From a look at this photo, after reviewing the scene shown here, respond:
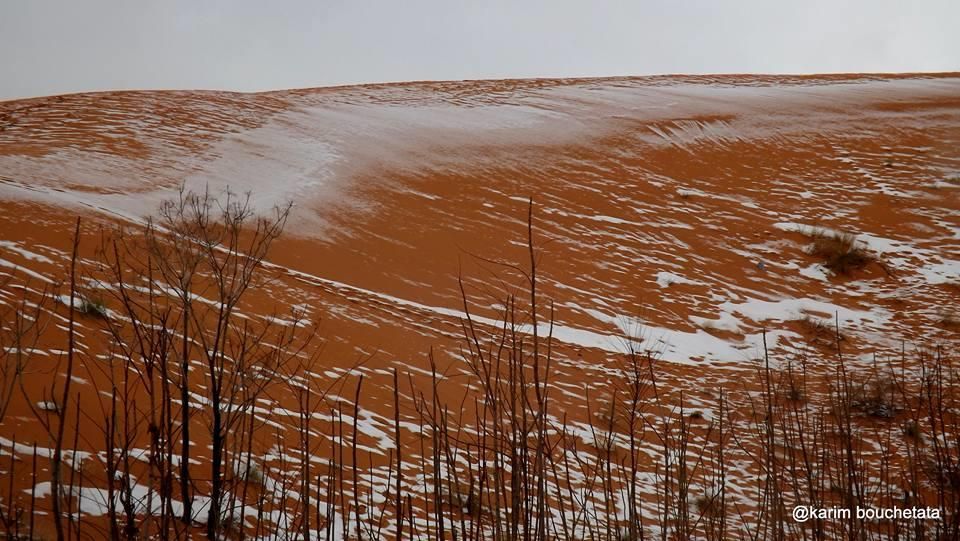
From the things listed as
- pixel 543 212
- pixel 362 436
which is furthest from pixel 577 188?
pixel 362 436

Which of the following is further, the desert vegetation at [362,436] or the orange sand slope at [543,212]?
the orange sand slope at [543,212]

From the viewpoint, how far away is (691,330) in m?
7.87

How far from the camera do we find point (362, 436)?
4988mm

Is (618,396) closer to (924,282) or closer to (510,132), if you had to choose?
(924,282)

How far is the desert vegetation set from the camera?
2.96 meters

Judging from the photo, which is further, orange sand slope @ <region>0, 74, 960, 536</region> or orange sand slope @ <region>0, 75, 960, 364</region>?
orange sand slope @ <region>0, 75, 960, 364</region>

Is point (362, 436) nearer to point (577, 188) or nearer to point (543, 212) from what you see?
point (543, 212)

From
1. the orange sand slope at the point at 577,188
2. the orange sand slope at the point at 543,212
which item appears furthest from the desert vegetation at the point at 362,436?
the orange sand slope at the point at 577,188

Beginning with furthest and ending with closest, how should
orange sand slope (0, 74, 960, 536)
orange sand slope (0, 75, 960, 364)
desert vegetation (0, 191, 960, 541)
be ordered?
orange sand slope (0, 75, 960, 364)
orange sand slope (0, 74, 960, 536)
desert vegetation (0, 191, 960, 541)

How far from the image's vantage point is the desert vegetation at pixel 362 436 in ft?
9.73

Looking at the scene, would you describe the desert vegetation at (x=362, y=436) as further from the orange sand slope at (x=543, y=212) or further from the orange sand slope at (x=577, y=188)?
the orange sand slope at (x=577, y=188)

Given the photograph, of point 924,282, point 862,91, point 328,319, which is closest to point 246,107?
point 328,319

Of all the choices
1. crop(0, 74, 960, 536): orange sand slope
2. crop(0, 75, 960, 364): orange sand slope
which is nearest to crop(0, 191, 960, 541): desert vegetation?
crop(0, 74, 960, 536): orange sand slope

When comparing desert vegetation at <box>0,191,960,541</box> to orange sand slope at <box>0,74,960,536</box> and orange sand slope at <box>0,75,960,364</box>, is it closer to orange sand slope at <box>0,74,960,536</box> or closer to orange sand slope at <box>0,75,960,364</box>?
orange sand slope at <box>0,74,960,536</box>
